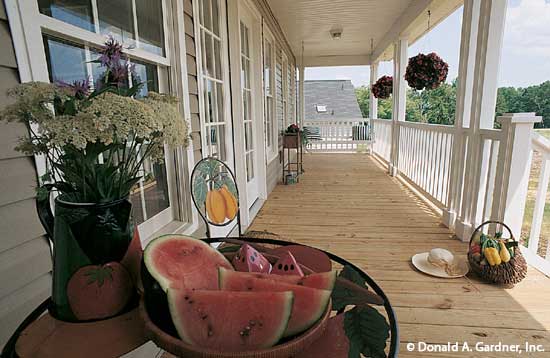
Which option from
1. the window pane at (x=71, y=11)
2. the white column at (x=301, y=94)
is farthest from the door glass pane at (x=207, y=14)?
the white column at (x=301, y=94)

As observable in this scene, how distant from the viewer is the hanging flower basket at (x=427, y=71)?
11.4ft

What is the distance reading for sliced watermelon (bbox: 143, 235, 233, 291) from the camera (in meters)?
0.56

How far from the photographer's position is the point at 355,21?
207 inches

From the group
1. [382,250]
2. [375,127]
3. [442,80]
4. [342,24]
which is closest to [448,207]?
[382,250]

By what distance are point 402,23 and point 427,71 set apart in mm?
1914

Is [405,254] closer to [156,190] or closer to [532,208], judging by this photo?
[532,208]

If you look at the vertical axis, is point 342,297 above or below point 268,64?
below

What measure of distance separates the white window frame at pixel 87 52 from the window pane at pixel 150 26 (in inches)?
1.0

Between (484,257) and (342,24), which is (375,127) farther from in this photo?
(484,257)

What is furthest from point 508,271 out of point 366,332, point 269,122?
point 269,122

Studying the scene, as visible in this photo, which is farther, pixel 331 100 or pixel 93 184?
pixel 331 100

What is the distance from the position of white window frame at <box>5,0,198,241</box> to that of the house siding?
0.03m

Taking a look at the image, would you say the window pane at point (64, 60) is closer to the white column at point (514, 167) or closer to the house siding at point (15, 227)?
the house siding at point (15, 227)

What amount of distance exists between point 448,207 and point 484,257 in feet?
3.79
